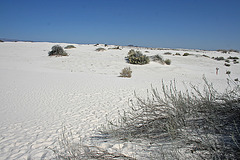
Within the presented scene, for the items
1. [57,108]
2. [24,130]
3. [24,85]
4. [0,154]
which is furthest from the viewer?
[24,85]

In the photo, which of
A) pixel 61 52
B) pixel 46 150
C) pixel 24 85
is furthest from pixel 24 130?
pixel 61 52

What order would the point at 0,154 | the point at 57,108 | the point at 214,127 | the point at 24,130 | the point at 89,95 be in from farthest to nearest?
the point at 89,95 < the point at 57,108 < the point at 24,130 < the point at 0,154 < the point at 214,127

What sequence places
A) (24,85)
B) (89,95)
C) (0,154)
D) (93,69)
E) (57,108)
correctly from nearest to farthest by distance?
(0,154), (57,108), (89,95), (24,85), (93,69)

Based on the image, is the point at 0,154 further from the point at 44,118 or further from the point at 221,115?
the point at 221,115

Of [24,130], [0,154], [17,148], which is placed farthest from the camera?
[24,130]

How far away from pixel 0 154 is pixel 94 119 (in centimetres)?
215

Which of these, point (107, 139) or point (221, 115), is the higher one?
point (221, 115)

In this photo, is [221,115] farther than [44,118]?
No

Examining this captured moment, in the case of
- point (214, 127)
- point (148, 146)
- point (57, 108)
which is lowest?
point (57, 108)

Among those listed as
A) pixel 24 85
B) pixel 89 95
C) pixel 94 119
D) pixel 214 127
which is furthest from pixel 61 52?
pixel 214 127

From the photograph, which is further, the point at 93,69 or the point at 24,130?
the point at 93,69

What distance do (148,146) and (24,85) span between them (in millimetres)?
7836

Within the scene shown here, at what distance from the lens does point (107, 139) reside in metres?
3.08

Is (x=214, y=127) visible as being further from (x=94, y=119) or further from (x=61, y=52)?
(x=61, y=52)
